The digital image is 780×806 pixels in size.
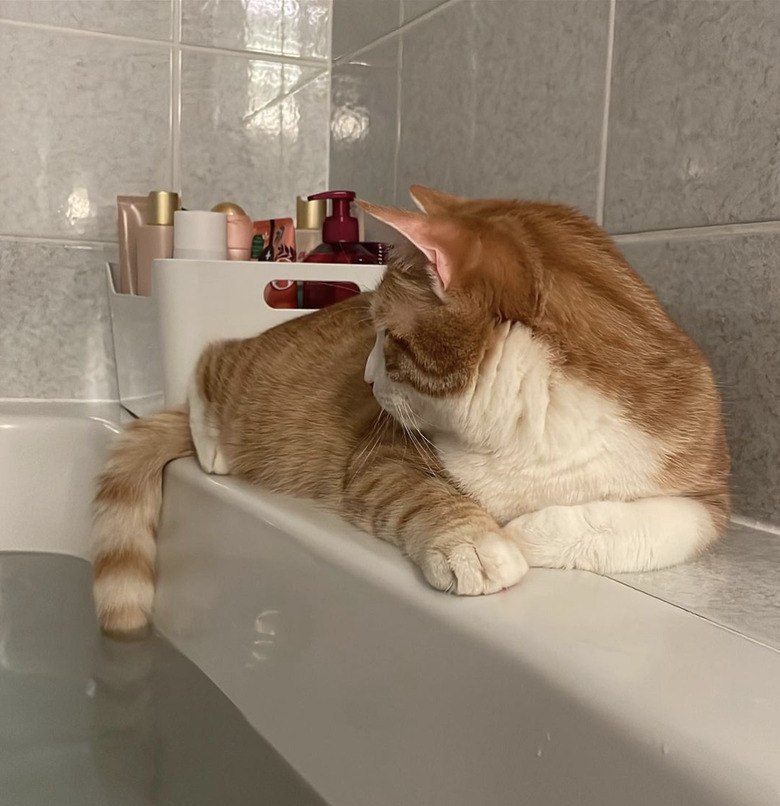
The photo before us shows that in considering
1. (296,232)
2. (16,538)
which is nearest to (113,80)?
(296,232)

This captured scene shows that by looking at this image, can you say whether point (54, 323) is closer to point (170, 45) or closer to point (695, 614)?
point (170, 45)

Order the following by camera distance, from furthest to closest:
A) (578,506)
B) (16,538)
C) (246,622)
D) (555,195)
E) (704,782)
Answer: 1. (16,538)
2. (555,195)
3. (246,622)
4. (578,506)
5. (704,782)

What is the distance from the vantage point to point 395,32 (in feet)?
5.05

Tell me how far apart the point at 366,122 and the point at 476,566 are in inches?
49.6

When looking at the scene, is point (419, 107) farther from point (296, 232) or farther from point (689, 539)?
point (689, 539)

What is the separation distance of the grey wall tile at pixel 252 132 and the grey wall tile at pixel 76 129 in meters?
0.06

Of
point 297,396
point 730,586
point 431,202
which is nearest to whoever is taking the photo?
point 730,586

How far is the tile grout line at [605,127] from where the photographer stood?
3.44 ft

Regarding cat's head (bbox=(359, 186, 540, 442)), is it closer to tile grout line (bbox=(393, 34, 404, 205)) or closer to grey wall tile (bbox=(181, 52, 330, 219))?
tile grout line (bbox=(393, 34, 404, 205))

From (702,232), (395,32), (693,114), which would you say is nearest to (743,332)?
(702,232)

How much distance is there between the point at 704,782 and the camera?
393 millimetres

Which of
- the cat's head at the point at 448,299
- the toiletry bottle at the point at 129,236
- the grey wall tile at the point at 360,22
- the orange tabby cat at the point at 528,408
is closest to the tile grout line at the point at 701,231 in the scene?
the orange tabby cat at the point at 528,408

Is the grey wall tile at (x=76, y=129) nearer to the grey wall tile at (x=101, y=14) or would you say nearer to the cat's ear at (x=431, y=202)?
the grey wall tile at (x=101, y=14)

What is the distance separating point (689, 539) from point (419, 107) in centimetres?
100
